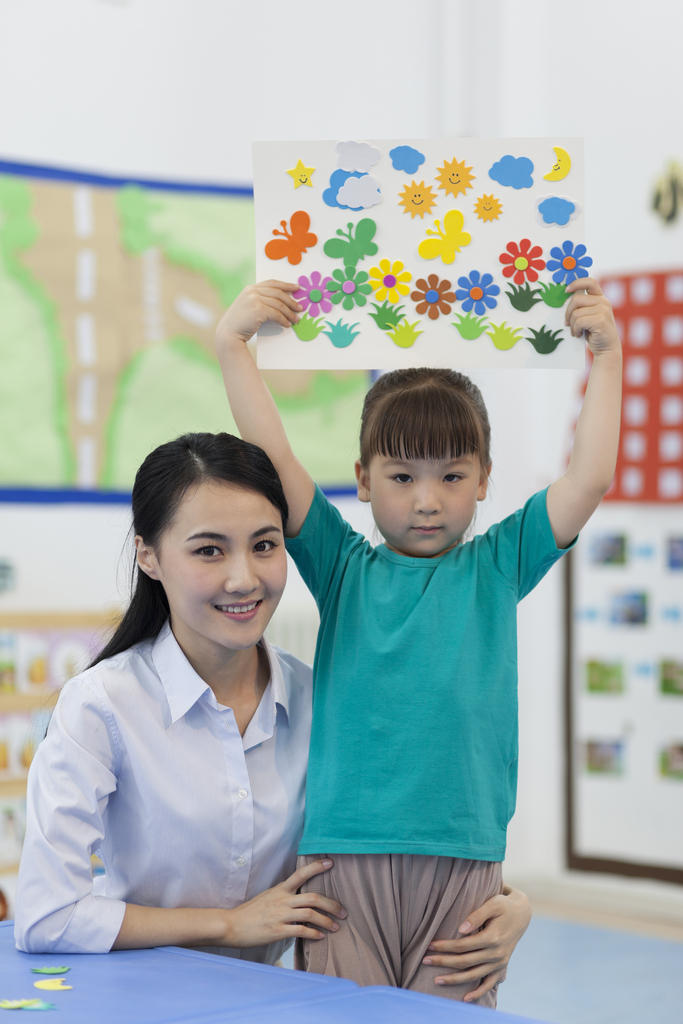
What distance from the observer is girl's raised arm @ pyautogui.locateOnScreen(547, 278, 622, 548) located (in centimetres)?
142

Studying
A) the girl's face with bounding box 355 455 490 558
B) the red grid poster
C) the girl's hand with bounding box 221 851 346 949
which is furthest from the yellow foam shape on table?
the red grid poster

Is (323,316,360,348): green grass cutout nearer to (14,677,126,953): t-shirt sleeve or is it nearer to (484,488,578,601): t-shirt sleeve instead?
(484,488,578,601): t-shirt sleeve

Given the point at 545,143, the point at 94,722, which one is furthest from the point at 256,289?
the point at 94,722

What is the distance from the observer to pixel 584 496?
1.42 meters

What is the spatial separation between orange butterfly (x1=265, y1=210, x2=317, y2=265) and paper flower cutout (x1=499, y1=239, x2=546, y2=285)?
26 centimetres

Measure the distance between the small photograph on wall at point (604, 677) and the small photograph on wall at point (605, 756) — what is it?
0.18m

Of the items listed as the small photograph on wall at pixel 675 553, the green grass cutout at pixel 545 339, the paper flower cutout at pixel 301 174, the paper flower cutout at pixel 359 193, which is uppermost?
the paper flower cutout at pixel 301 174

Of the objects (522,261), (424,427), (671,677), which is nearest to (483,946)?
(424,427)

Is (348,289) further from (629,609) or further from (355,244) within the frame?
(629,609)

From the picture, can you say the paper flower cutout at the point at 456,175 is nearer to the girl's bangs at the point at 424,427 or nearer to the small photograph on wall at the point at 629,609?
the girl's bangs at the point at 424,427

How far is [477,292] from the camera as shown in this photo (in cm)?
149

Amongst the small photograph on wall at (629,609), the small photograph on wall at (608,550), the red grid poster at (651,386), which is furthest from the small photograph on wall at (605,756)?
the red grid poster at (651,386)

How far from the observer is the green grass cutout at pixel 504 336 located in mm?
1482

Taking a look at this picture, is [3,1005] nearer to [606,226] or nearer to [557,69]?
[606,226]
